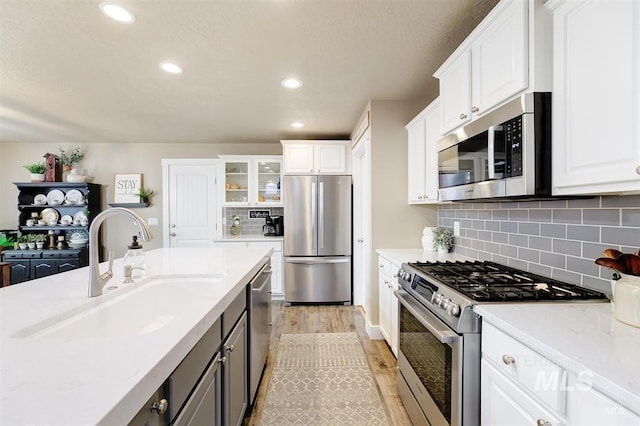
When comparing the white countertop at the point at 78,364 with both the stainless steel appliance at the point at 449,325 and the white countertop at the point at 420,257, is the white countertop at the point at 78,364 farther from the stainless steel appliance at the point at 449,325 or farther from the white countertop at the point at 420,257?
the white countertop at the point at 420,257

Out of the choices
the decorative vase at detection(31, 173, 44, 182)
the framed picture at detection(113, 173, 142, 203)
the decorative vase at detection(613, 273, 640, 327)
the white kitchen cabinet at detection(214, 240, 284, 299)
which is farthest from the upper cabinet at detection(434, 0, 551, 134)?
the decorative vase at detection(31, 173, 44, 182)

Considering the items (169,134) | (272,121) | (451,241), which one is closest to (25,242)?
(169,134)

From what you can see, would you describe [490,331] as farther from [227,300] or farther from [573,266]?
[227,300]

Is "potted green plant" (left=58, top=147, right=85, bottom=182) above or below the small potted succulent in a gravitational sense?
above

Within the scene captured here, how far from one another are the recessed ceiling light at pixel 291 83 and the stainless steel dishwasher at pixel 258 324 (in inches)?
63.4

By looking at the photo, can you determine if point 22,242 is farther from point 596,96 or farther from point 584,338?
point 596,96

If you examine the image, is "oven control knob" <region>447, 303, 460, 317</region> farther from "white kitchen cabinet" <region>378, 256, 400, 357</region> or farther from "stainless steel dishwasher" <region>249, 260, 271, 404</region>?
"stainless steel dishwasher" <region>249, 260, 271, 404</region>

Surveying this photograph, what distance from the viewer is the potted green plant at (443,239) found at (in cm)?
257

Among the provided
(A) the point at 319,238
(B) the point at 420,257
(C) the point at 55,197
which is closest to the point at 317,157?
(A) the point at 319,238

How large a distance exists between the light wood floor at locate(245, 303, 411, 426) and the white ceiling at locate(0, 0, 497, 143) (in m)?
2.42

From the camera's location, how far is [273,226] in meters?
4.63

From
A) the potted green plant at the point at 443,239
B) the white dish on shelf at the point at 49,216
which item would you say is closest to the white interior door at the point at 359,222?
the potted green plant at the point at 443,239

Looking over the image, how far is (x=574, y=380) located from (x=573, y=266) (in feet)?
2.89

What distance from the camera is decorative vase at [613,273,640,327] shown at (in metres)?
0.93
